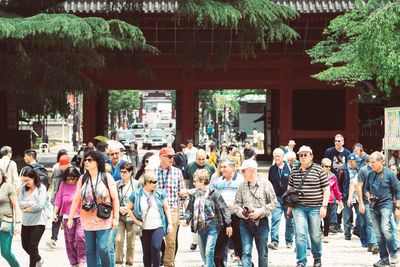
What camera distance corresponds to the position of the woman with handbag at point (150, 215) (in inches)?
→ 432

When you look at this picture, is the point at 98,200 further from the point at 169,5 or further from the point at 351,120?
the point at 351,120

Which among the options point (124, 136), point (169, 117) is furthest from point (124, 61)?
point (169, 117)

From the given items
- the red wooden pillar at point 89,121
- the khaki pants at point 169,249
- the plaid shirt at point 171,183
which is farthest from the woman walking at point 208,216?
the red wooden pillar at point 89,121

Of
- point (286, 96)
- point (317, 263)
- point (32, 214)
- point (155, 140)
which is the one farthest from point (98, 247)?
point (155, 140)

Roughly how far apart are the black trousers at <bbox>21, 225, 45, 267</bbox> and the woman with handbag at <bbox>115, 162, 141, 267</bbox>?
107cm

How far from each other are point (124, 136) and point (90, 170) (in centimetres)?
5080

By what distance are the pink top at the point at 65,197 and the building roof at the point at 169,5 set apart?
67.7ft

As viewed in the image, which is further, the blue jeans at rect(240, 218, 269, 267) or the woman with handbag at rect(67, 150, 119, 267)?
the blue jeans at rect(240, 218, 269, 267)

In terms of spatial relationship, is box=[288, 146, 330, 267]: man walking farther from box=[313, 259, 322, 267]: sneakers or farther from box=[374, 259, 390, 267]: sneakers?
box=[374, 259, 390, 267]: sneakers

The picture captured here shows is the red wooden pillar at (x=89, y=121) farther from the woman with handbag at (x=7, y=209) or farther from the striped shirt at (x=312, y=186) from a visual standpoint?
the woman with handbag at (x=7, y=209)

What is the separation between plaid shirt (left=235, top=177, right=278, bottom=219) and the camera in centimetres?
1148

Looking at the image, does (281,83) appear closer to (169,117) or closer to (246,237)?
(246,237)

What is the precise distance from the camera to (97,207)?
10312 millimetres

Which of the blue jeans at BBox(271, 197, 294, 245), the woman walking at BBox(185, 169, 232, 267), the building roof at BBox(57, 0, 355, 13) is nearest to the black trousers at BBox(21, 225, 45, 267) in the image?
the woman walking at BBox(185, 169, 232, 267)
